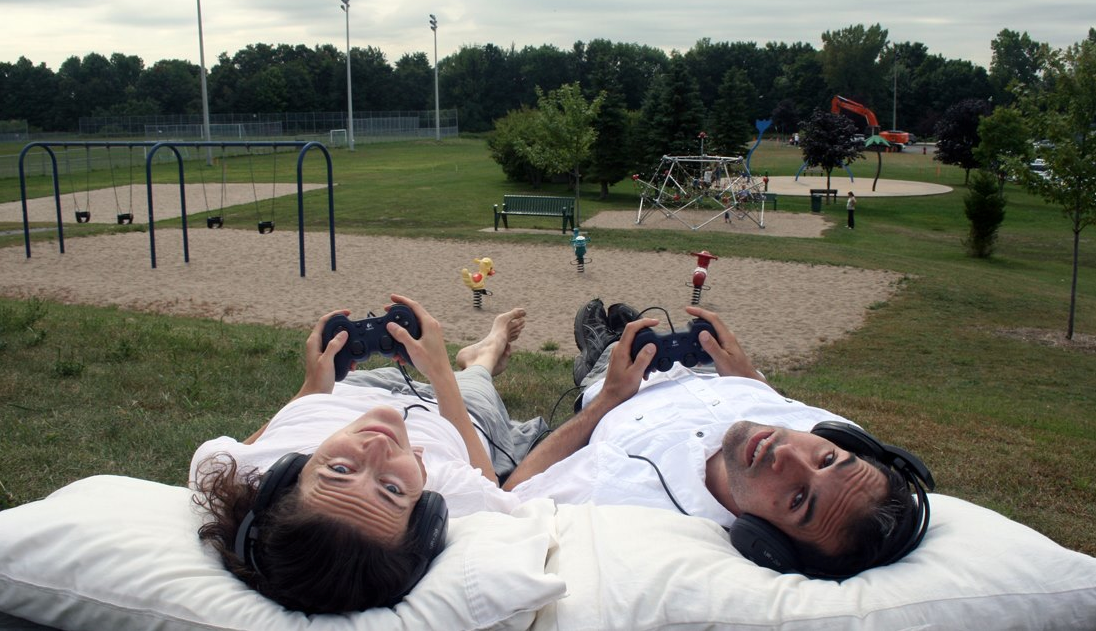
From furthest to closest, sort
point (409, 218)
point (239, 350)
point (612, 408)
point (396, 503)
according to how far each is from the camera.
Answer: point (409, 218) < point (239, 350) < point (612, 408) < point (396, 503)

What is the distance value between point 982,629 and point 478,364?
9.84ft

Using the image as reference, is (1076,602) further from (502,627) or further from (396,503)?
(396,503)

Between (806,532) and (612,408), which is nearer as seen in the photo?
(806,532)

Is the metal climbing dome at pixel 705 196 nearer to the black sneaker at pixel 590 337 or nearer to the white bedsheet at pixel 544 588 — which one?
the black sneaker at pixel 590 337

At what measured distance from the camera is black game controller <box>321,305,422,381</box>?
3.62 meters

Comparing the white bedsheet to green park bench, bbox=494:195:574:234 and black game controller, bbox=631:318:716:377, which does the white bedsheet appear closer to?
black game controller, bbox=631:318:716:377

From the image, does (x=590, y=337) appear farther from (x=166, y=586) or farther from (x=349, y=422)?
(x=166, y=586)

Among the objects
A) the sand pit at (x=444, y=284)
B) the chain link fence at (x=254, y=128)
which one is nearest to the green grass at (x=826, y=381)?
the sand pit at (x=444, y=284)

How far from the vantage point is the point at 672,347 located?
3764mm

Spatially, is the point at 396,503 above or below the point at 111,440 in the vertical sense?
above

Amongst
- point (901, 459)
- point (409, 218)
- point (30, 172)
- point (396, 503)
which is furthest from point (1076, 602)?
point (30, 172)

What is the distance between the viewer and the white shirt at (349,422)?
2887 mm

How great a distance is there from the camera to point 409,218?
2686cm

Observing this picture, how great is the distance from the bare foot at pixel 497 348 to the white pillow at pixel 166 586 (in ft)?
8.22
